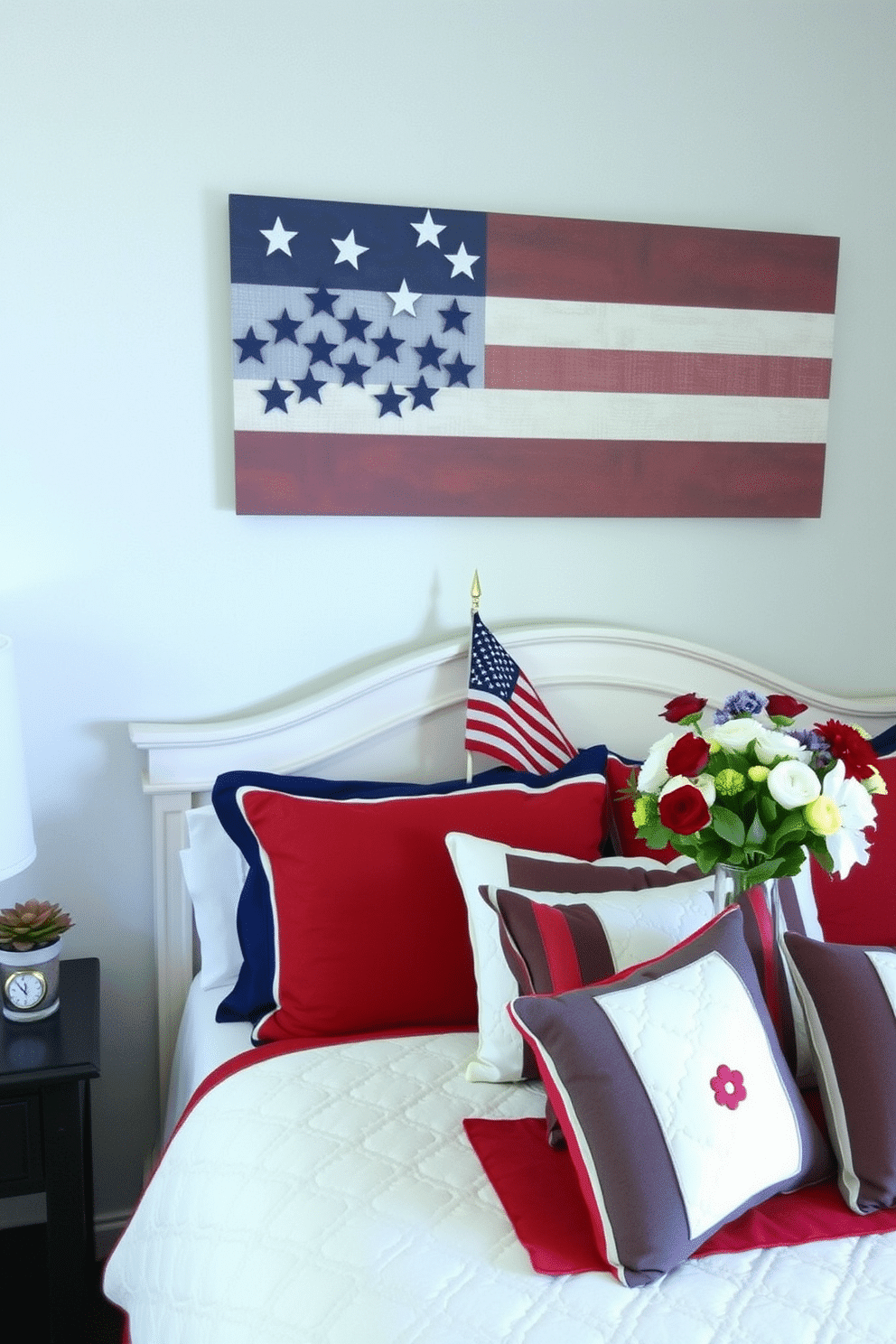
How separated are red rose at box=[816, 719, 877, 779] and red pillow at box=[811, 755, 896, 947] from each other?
0.40 metres

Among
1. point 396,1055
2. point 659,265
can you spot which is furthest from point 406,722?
point 659,265

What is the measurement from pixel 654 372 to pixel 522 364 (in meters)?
0.27

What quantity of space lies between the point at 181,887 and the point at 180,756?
0.25 metres

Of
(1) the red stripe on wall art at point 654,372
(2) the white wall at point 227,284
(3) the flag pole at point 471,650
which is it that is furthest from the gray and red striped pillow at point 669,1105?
(1) the red stripe on wall art at point 654,372

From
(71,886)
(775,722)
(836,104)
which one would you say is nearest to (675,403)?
(836,104)

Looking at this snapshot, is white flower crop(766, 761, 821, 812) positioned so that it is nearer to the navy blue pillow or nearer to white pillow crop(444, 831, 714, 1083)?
white pillow crop(444, 831, 714, 1083)

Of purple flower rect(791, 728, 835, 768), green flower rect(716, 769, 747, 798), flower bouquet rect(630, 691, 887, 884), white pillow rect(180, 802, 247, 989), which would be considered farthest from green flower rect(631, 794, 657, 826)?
white pillow rect(180, 802, 247, 989)

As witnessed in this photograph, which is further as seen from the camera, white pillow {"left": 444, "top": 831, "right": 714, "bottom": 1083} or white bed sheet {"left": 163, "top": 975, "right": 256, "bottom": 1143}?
white bed sheet {"left": 163, "top": 975, "right": 256, "bottom": 1143}

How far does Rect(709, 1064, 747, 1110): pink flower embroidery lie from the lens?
50.8 inches

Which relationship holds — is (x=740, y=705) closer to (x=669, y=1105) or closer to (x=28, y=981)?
(x=669, y=1105)

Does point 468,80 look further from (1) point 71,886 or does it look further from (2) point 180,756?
(1) point 71,886

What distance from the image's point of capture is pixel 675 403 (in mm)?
2229

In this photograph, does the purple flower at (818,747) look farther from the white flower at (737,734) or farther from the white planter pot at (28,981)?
the white planter pot at (28,981)

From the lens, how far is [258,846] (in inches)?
74.2
